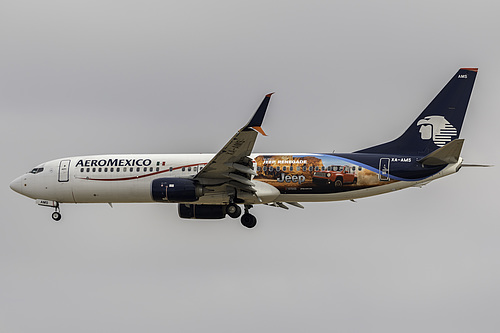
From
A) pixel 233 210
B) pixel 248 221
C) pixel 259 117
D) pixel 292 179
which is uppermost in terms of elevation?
pixel 259 117

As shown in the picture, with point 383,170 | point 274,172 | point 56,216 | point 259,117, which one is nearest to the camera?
point 259,117

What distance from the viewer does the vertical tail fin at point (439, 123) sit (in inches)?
1986

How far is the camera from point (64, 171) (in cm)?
5384

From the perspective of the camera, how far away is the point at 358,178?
162ft

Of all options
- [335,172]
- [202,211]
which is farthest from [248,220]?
[335,172]

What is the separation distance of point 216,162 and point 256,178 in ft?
9.30

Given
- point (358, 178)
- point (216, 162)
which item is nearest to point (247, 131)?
point (216, 162)

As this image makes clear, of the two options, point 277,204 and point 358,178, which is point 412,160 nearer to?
point 358,178

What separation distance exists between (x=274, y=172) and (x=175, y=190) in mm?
5377

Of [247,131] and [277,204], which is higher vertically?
[247,131]

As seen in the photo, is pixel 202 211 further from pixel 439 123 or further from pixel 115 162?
pixel 439 123

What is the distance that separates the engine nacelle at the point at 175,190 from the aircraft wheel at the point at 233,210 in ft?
6.74

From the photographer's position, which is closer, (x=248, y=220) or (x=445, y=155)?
(x=445, y=155)

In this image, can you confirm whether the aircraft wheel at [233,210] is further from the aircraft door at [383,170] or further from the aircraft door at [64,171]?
the aircraft door at [64,171]
